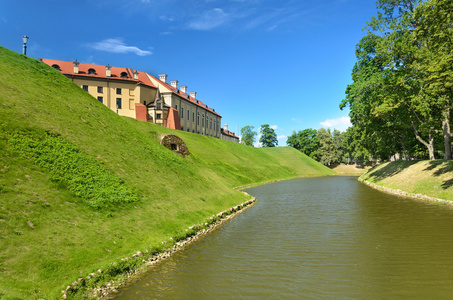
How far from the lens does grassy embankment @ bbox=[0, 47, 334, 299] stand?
930cm

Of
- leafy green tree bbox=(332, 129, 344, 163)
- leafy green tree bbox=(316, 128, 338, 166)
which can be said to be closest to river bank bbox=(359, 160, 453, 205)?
leafy green tree bbox=(316, 128, 338, 166)

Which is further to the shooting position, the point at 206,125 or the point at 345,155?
the point at 345,155

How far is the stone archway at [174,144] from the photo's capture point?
3523 cm

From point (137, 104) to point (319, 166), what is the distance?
7071 centimetres

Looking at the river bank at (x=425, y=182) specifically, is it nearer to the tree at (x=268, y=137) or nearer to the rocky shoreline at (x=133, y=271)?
the rocky shoreline at (x=133, y=271)

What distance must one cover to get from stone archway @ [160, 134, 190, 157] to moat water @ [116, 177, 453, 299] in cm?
1896

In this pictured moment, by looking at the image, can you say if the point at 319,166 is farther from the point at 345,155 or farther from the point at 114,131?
the point at 114,131

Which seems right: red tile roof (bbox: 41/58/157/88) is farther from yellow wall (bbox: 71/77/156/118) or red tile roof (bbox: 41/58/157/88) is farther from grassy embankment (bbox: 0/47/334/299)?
grassy embankment (bbox: 0/47/334/299)

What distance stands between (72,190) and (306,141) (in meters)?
130

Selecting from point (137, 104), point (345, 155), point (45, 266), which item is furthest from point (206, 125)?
point (45, 266)

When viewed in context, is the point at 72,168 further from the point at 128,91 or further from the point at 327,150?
the point at 327,150

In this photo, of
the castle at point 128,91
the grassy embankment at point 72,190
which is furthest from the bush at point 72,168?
the castle at point 128,91

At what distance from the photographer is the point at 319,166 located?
10494 cm

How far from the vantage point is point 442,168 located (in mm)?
29750
